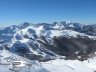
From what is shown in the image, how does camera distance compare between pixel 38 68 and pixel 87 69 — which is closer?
pixel 38 68

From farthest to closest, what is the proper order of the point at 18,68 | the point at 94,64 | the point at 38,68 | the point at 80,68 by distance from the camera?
the point at 94,64, the point at 80,68, the point at 38,68, the point at 18,68

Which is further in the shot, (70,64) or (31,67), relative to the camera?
(70,64)

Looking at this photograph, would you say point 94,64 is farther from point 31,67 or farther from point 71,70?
point 31,67

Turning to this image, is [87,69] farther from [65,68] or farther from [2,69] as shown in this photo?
[2,69]

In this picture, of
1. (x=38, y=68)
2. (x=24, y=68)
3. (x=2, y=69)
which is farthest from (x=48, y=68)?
(x=2, y=69)

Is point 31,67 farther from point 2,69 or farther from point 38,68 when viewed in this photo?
point 2,69

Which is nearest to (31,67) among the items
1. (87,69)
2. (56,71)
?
(56,71)

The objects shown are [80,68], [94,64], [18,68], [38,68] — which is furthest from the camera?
[94,64]

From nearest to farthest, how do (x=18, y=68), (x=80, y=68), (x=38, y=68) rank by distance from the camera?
(x=18, y=68) → (x=38, y=68) → (x=80, y=68)
